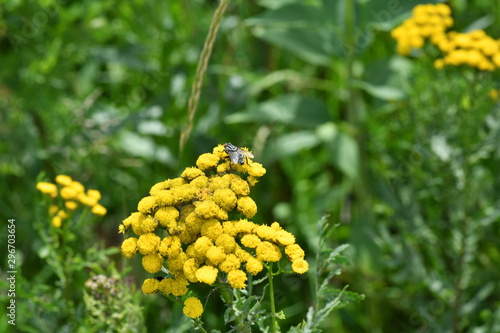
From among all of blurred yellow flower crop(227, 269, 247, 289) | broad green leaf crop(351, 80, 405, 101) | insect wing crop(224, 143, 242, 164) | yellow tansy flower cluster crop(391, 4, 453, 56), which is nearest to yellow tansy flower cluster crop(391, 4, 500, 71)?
yellow tansy flower cluster crop(391, 4, 453, 56)

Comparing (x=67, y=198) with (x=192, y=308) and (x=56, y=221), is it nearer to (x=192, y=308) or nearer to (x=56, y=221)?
(x=56, y=221)

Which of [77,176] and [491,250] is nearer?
[491,250]

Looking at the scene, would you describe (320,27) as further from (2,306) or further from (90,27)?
(2,306)

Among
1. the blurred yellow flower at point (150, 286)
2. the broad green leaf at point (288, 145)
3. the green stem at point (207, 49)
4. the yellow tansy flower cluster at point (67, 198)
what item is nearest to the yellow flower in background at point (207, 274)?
the blurred yellow flower at point (150, 286)

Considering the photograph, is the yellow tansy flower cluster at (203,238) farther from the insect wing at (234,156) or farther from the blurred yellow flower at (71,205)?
the blurred yellow flower at (71,205)

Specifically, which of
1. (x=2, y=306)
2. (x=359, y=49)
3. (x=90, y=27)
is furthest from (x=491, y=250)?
(x=90, y=27)

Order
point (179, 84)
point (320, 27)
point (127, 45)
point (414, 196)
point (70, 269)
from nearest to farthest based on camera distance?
point (70, 269) → point (414, 196) → point (320, 27) → point (179, 84) → point (127, 45)
